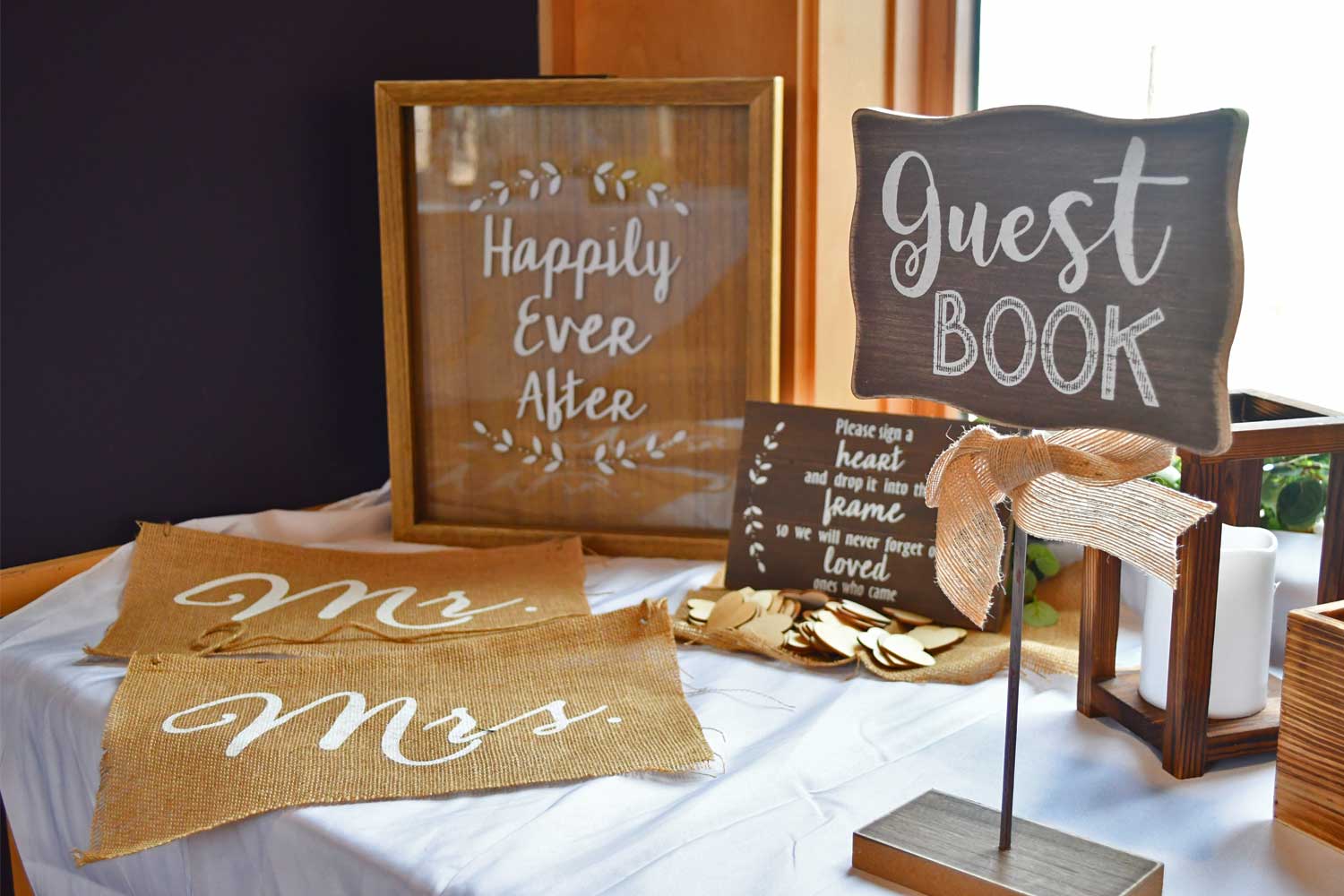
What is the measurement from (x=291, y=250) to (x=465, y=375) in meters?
0.27

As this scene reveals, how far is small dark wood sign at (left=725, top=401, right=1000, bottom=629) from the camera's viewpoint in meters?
1.17

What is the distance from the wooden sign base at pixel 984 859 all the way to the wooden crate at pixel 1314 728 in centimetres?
14

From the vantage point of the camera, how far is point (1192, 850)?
734 mm

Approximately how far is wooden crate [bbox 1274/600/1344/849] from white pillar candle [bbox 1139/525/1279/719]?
7cm

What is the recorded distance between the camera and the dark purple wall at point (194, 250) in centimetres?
125

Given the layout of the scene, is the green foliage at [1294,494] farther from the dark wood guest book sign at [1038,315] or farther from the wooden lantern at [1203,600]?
the dark wood guest book sign at [1038,315]

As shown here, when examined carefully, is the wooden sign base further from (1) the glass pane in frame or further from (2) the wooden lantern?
(1) the glass pane in frame

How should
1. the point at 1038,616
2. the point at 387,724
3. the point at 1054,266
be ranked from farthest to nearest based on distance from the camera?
1. the point at 1038,616
2. the point at 387,724
3. the point at 1054,266

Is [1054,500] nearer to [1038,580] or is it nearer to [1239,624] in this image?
[1239,624]

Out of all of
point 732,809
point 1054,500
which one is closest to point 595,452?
point 732,809

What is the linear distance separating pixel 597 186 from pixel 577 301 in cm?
13

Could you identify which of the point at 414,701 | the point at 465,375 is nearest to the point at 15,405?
the point at 465,375

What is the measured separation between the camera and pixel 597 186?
1.34 m

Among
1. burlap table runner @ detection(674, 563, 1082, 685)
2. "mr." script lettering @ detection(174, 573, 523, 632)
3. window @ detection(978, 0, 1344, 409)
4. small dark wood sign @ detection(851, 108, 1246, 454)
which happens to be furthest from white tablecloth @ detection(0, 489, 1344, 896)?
window @ detection(978, 0, 1344, 409)
